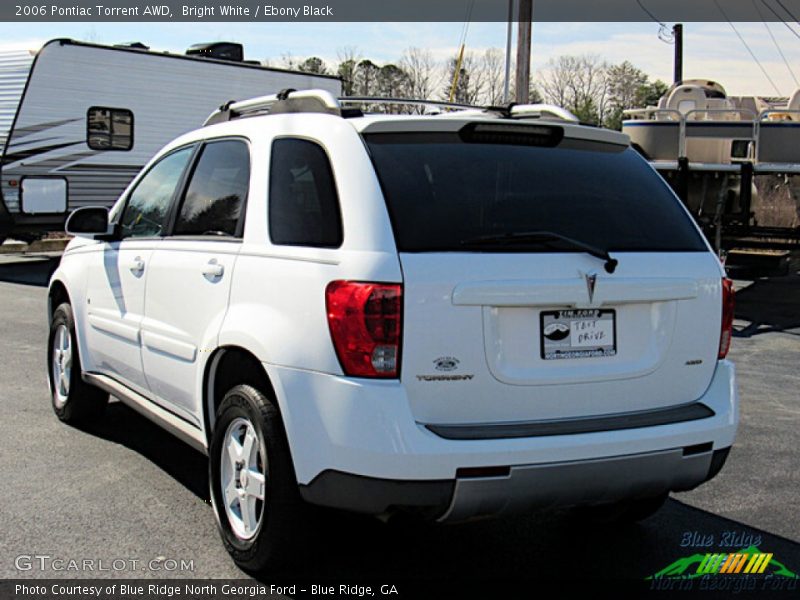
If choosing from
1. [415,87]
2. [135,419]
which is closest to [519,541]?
[135,419]

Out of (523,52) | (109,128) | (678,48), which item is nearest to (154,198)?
(109,128)

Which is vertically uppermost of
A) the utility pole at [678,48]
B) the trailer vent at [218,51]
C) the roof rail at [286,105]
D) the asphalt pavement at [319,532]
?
the utility pole at [678,48]

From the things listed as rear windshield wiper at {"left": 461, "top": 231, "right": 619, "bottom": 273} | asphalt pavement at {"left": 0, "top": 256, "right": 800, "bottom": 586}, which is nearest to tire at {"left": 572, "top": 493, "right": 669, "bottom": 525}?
asphalt pavement at {"left": 0, "top": 256, "right": 800, "bottom": 586}

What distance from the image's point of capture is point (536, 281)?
11.1 feet

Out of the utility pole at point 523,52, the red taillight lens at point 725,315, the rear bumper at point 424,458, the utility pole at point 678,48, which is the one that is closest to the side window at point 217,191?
the rear bumper at point 424,458

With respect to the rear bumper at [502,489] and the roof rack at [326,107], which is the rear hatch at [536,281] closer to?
the rear bumper at [502,489]

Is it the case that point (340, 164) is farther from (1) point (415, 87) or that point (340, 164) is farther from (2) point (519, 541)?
(1) point (415, 87)

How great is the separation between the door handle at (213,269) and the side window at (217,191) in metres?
0.15

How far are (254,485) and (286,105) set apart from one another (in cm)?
168

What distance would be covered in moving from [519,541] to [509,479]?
1166 mm

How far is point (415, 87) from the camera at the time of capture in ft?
106

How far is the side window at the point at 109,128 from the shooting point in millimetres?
15680

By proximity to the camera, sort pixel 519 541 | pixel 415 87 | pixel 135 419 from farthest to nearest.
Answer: pixel 415 87
pixel 135 419
pixel 519 541

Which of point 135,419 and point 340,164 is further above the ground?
point 340,164
